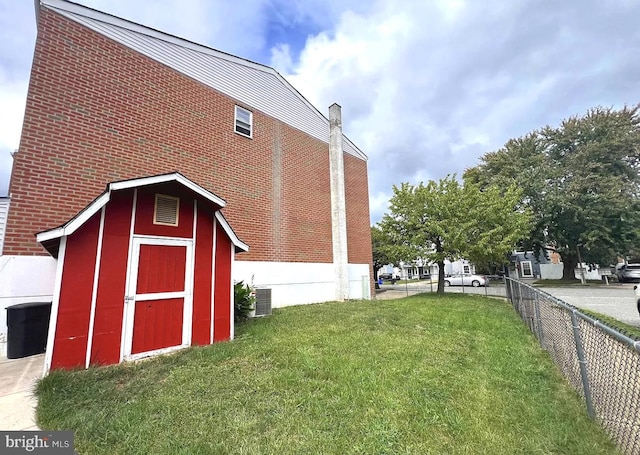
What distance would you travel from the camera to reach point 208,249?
565cm

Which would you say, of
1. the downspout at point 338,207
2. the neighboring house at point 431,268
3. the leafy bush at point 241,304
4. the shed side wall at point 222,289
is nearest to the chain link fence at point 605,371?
the shed side wall at point 222,289

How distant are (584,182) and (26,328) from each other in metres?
31.8

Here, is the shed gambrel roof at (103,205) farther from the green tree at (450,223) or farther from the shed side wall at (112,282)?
the green tree at (450,223)

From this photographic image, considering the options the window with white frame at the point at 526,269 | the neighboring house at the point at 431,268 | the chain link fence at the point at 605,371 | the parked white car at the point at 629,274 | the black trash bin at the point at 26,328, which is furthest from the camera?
the window with white frame at the point at 526,269

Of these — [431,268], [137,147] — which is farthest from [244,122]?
[431,268]

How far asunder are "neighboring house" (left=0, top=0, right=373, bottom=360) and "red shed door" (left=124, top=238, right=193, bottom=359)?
99.8 inches

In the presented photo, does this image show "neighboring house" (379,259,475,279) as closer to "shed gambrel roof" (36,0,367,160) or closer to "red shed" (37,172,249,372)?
"shed gambrel roof" (36,0,367,160)

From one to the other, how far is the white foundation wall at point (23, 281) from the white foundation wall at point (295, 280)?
417 centimetres

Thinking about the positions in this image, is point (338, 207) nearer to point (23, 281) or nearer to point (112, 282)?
point (112, 282)

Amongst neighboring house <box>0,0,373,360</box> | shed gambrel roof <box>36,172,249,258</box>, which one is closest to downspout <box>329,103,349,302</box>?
neighboring house <box>0,0,373,360</box>

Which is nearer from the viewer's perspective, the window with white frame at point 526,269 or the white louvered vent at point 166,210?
the white louvered vent at point 166,210

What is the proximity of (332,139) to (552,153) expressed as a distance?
24.4 meters

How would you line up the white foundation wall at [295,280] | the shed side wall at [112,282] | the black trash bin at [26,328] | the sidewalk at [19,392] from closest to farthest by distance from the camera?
the sidewalk at [19,392], the shed side wall at [112,282], the black trash bin at [26,328], the white foundation wall at [295,280]

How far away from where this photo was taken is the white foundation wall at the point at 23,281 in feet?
17.1
